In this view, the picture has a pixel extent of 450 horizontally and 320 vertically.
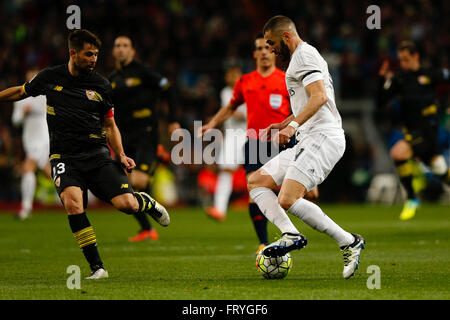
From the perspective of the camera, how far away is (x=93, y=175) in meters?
7.11

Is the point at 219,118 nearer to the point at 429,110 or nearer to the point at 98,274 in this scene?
the point at 98,274

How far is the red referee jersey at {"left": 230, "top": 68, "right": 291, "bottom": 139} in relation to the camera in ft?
29.7

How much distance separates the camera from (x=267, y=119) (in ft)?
29.7

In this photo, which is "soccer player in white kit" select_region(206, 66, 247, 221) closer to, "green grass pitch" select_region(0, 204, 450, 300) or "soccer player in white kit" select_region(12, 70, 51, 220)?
"green grass pitch" select_region(0, 204, 450, 300)

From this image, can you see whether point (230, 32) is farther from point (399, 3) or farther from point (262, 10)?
point (399, 3)

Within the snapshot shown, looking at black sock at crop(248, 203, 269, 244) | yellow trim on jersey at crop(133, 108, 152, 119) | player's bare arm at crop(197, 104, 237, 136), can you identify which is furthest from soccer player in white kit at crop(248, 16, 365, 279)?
yellow trim on jersey at crop(133, 108, 152, 119)

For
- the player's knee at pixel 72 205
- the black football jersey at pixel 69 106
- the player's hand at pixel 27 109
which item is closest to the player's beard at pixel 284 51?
the black football jersey at pixel 69 106

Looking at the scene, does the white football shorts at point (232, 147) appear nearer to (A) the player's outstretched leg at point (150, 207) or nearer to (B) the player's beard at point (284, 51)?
(A) the player's outstretched leg at point (150, 207)

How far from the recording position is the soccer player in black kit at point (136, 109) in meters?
10.8

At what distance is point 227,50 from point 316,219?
58.4 ft

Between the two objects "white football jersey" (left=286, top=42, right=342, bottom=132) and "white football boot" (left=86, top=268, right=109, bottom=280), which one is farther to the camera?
"white football boot" (left=86, top=268, right=109, bottom=280)

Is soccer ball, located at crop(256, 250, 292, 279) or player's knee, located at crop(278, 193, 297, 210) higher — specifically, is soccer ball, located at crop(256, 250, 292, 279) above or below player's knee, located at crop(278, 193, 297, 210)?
below

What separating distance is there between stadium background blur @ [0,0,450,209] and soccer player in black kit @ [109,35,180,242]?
991cm

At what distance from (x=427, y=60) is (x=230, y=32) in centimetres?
608
